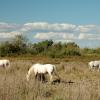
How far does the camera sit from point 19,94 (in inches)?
376

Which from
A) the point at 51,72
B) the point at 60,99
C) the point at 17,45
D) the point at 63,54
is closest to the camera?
the point at 60,99

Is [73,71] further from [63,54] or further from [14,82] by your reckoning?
[63,54]

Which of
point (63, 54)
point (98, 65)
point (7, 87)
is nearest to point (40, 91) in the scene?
point (7, 87)

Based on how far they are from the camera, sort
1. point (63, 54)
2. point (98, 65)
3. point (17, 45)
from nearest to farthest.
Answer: point (98, 65) → point (63, 54) → point (17, 45)

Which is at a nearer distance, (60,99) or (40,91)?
(60,99)

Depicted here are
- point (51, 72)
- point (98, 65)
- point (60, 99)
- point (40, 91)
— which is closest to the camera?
point (60, 99)

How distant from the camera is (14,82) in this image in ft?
35.9

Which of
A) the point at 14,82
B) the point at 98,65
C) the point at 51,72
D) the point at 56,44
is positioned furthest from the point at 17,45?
the point at 14,82

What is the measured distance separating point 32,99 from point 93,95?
2039 millimetres

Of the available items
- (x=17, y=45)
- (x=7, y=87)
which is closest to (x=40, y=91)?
(x=7, y=87)

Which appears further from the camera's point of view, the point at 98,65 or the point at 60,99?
the point at 98,65

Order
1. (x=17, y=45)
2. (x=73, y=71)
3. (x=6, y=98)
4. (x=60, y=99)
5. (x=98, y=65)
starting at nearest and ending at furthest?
(x=6, y=98)
(x=60, y=99)
(x=73, y=71)
(x=98, y=65)
(x=17, y=45)

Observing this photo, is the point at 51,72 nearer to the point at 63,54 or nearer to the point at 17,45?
the point at 63,54

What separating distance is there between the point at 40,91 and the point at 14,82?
109cm
